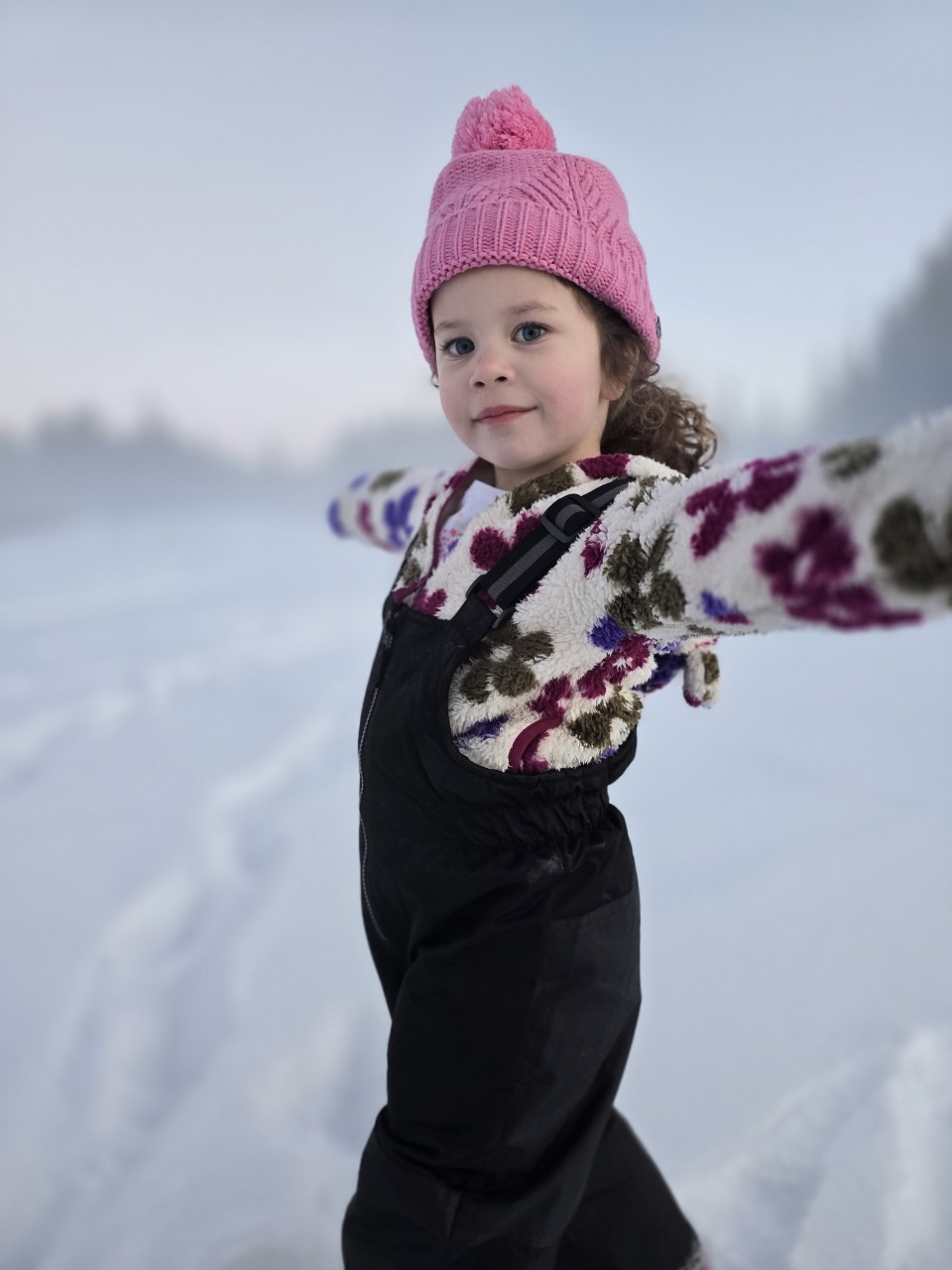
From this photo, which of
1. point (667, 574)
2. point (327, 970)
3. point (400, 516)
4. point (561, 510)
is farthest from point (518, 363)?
point (327, 970)

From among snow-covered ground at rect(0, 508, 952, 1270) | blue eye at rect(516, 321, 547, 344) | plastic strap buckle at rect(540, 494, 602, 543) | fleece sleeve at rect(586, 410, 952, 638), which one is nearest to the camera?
fleece sleeve at rect(586, 410, 952, 638)

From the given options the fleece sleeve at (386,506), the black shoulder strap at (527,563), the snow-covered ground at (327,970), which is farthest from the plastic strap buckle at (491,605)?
the snow-covered ground at (327,970)

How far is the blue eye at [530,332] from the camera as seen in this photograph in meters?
0.72

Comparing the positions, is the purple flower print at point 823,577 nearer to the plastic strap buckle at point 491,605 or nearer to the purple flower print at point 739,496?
the purple flower print at point 739,496

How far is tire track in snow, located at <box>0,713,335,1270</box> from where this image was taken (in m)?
1.00

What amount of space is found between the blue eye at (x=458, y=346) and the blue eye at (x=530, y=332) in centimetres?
4

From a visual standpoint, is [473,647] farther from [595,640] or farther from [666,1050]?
[666,1050]

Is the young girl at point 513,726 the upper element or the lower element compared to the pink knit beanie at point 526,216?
lower

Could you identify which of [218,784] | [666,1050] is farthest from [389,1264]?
[218,784]

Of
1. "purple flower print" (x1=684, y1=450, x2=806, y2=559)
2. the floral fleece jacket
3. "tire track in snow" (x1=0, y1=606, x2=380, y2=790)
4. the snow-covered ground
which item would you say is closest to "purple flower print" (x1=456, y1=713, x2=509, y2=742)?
the floral fleece jacket

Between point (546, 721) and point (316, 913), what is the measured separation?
86cm

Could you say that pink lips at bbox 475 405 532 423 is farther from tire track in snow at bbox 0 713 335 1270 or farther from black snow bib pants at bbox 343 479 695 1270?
tire track in snow at bbox 0 713 335 1270

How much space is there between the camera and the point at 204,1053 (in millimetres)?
1169

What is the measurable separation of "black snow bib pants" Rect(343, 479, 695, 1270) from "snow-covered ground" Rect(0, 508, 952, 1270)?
0.34 metres
